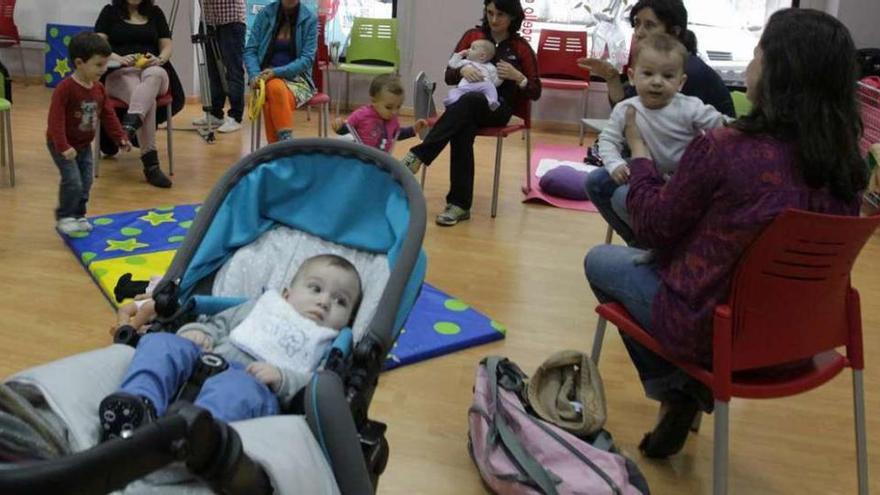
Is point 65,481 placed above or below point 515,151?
above

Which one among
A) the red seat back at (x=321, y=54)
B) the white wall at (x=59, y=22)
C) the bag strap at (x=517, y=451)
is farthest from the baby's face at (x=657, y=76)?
the white wall at (x=59, y=22)

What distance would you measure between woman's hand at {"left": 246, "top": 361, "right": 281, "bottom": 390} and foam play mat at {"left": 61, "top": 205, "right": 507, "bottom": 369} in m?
0.66

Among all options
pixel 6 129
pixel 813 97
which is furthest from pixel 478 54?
pixel 813 97

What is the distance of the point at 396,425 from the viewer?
2.30 metres

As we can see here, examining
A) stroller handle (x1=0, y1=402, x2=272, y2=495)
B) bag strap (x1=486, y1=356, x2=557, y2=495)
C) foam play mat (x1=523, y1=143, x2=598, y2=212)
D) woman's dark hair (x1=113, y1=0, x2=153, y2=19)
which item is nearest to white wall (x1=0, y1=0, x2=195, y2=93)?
woman's dark hair (x1=113, y1=0, x2=153, y2=19)

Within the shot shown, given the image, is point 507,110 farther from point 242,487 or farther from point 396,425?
point 242,487

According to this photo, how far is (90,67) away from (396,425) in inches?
92.5

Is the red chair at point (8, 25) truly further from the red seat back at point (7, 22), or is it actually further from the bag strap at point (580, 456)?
the bag strap at point (580, 456)

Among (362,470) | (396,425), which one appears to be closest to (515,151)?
(396,425)

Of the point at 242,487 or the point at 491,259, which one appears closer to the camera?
the point at 242,487

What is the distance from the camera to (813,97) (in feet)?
5.67

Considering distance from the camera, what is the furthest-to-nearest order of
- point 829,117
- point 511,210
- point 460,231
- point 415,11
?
point 415,11 < point 511,210 < point 460,231 < point 829,117

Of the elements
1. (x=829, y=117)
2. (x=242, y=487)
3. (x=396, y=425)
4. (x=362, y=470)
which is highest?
(x=829, y=117)

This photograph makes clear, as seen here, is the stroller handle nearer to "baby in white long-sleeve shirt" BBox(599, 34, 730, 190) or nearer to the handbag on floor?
the handbag on floor
